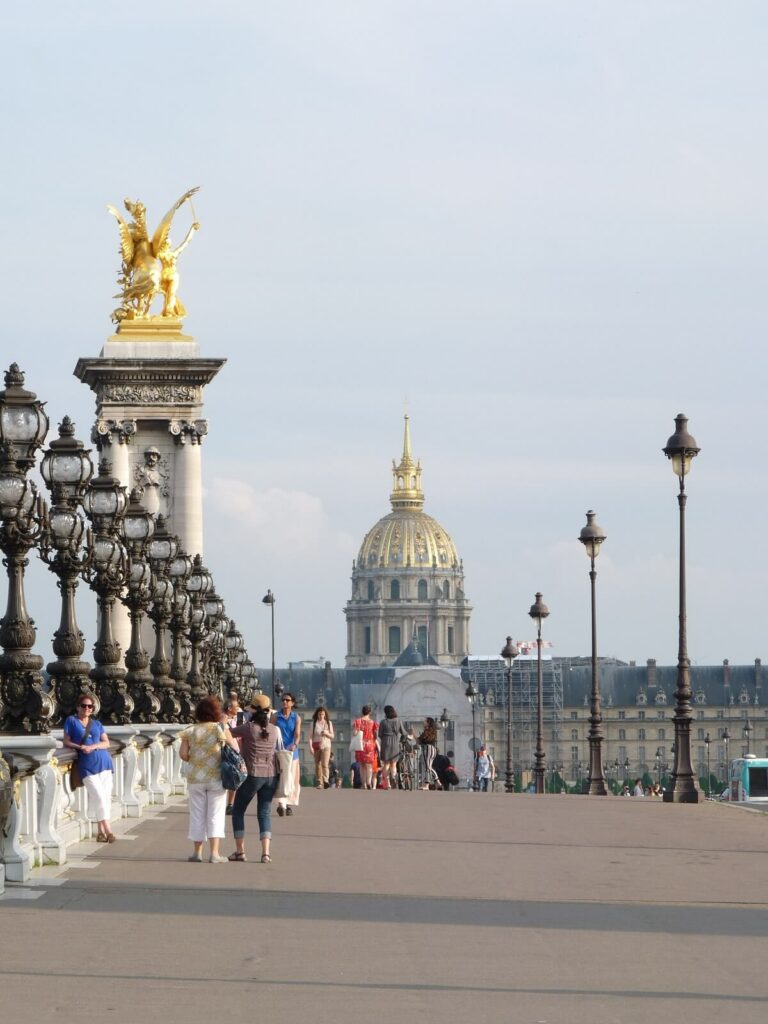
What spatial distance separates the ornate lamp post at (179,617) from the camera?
4088 centimetres

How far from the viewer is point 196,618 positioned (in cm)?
4662

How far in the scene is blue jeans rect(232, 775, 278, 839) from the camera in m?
22.8

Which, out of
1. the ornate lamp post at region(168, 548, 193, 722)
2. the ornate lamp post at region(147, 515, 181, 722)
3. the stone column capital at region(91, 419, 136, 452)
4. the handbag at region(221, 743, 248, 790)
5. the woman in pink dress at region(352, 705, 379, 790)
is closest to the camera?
the handbag at region(221, 743, 248, 790)

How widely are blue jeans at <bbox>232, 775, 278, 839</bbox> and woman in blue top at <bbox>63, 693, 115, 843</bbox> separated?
157cm

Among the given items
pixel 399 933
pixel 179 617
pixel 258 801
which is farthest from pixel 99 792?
pixel 179 617

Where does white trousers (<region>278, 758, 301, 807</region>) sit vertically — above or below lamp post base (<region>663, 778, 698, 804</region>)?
above

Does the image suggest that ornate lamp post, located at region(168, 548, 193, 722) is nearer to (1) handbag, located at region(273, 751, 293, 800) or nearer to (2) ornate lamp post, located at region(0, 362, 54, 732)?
(1) handbag, located at region(273, 751, 293, 800)

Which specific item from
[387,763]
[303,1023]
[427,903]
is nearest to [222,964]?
[303,1023]

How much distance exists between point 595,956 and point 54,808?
724 cm

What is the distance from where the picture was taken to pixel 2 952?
14.3 meters

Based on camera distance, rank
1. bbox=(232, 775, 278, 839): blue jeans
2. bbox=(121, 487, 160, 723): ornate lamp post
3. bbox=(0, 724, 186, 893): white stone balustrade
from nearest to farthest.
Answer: bbox=(0, 724, 186, 893): white stone balustrade < bbox=(232, 775, 278, 839): blue jeans < bbox=(121, 487, 160, 723): ornate lamp post

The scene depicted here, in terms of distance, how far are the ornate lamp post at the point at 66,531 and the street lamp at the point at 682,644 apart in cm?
1556

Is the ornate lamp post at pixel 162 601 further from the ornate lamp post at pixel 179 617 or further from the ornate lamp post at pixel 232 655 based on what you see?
the ornate lamp post at pixel 232 655

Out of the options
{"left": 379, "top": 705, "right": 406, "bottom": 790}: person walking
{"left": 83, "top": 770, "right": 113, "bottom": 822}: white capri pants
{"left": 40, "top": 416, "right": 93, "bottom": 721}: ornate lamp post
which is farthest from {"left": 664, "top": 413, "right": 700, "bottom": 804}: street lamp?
{"left": 83, "top": 770, "right": 113, "bottom": 822}: white capri pants
